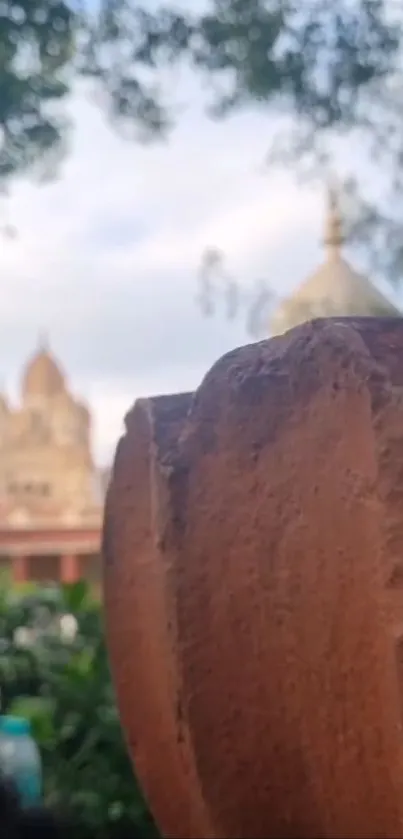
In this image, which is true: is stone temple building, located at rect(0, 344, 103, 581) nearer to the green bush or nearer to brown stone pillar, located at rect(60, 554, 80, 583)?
brown stone pillar, located at rect(60, 554, 80, 583)

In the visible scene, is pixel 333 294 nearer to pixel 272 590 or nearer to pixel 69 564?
pixel 272 590

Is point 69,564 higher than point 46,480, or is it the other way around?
point 46,480

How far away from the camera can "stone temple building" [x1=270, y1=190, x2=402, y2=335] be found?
2.73 meters

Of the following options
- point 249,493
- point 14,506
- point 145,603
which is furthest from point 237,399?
point 14,506

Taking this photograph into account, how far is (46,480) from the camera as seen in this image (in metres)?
8.41

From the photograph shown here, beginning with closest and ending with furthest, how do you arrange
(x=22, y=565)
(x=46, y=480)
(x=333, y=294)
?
(x=333, y=294) < (x=22, y=565) < (x=46, y=480)

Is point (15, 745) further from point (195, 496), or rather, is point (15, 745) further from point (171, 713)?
point (195, 496)

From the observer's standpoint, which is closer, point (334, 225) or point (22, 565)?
point (334, 225)

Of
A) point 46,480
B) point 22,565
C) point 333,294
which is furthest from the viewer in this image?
point 46,480

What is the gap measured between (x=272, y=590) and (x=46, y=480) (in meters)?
7.57

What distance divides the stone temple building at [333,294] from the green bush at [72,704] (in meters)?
0.58

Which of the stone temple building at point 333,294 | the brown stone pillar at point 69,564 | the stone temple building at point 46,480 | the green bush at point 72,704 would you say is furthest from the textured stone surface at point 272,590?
the brown stone pillar at point 69,564

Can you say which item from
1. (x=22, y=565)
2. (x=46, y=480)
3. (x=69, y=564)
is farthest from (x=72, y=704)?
(x=46, y=480)

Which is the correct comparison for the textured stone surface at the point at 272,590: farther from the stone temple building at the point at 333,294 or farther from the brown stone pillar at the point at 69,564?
the brown stone pillar at the point at 69,564
